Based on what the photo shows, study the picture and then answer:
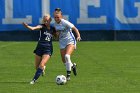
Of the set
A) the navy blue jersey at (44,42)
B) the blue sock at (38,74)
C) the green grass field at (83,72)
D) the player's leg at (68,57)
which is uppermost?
the navy blue jersey at (44,42)

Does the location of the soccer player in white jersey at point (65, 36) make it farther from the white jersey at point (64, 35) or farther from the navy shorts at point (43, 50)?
the navy shorts at point (43, 50)

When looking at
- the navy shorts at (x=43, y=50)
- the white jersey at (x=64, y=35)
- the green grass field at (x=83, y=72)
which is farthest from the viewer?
the white jersey at (x=64, y=35)

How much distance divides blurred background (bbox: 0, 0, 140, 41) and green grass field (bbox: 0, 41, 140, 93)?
21.9 ft

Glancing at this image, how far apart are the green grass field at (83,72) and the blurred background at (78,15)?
6.69 meters

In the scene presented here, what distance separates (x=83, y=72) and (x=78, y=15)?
58.6ft

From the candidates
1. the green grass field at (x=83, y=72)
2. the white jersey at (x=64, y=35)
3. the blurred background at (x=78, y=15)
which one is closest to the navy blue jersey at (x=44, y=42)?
the white jersey at (x=64, y=35)

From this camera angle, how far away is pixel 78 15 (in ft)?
121

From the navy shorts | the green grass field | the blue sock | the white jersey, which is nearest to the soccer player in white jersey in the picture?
the white jersey

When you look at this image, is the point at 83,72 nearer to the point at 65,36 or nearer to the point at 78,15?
the point at 65,36

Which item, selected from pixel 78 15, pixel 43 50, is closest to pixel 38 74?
pixel 43 50

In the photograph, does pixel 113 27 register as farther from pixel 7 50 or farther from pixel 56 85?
pixel 56 85

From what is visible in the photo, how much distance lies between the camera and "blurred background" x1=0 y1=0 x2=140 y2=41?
36500mm

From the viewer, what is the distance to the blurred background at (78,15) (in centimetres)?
3650

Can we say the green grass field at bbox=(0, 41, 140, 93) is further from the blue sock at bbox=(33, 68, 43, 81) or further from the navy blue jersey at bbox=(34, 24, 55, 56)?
the navy blue jersey at bbox=(34, 24, 55, 56)
